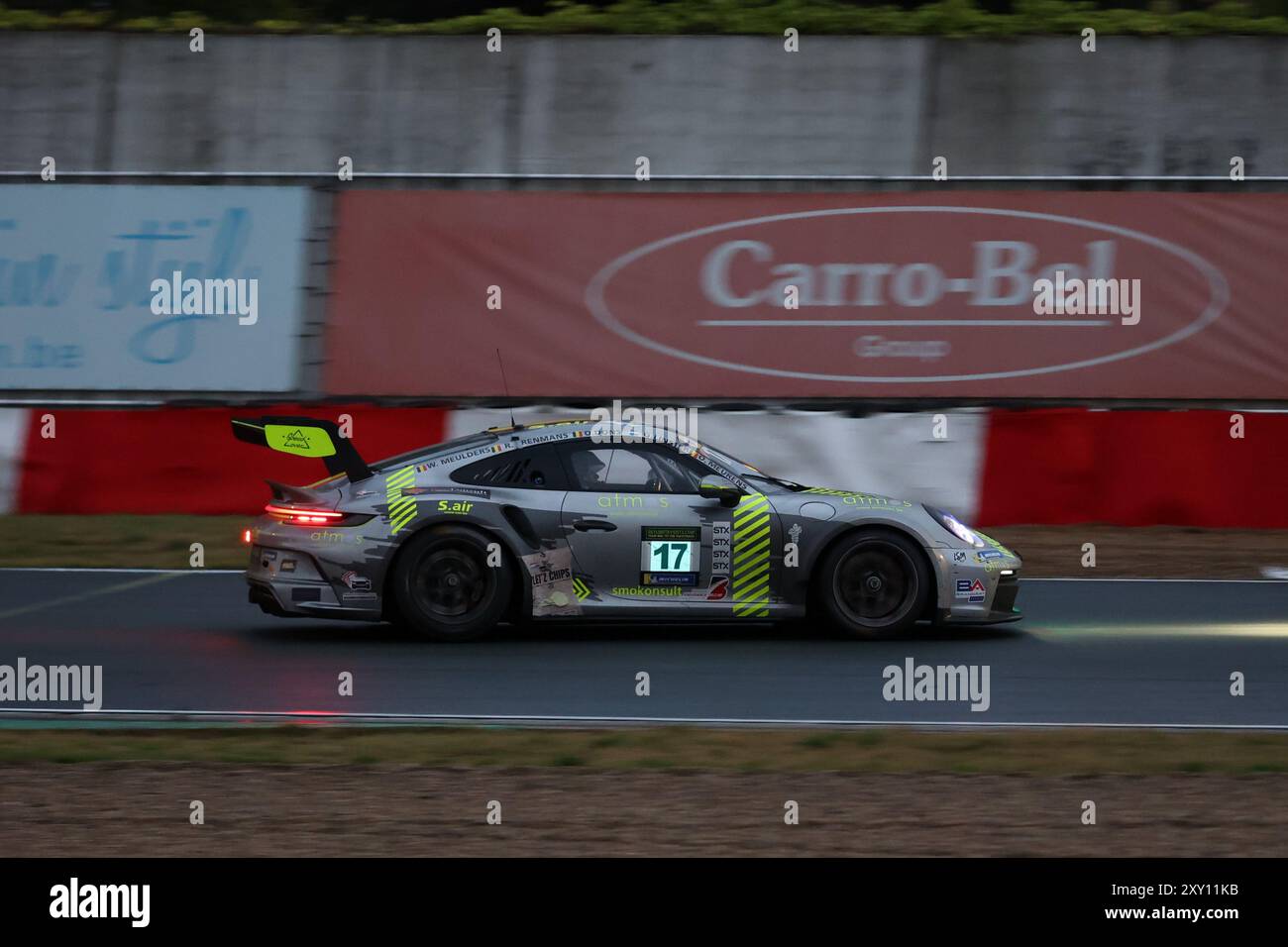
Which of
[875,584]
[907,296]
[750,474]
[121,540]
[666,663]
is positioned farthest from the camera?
[907,296]

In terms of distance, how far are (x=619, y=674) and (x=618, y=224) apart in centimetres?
848

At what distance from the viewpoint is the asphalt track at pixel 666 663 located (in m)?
8.22

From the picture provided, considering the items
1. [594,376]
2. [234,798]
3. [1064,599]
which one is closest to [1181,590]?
[1064,599]

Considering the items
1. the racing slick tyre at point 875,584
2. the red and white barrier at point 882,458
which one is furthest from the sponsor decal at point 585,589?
the red and white barrier at point 882,458

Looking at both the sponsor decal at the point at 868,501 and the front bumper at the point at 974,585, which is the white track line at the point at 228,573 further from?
the sponsor decal at the point at 868,501

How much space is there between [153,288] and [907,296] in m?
7.07

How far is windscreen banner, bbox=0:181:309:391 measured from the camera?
55.3ft

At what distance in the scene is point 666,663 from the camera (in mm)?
9422

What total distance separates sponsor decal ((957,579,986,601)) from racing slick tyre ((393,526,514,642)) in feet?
8.13

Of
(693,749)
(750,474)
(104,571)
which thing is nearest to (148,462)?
(104,571)

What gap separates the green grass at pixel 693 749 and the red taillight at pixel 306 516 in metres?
2.21

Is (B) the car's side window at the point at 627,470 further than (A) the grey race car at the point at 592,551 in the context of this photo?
Yes

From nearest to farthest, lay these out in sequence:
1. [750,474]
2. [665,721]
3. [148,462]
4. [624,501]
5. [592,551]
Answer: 1. [665,721]
2. [592,551]
3. [624,501]
4. [750,474]
5. [148,462]

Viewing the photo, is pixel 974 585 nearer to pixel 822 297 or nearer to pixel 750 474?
pixel 750 474
